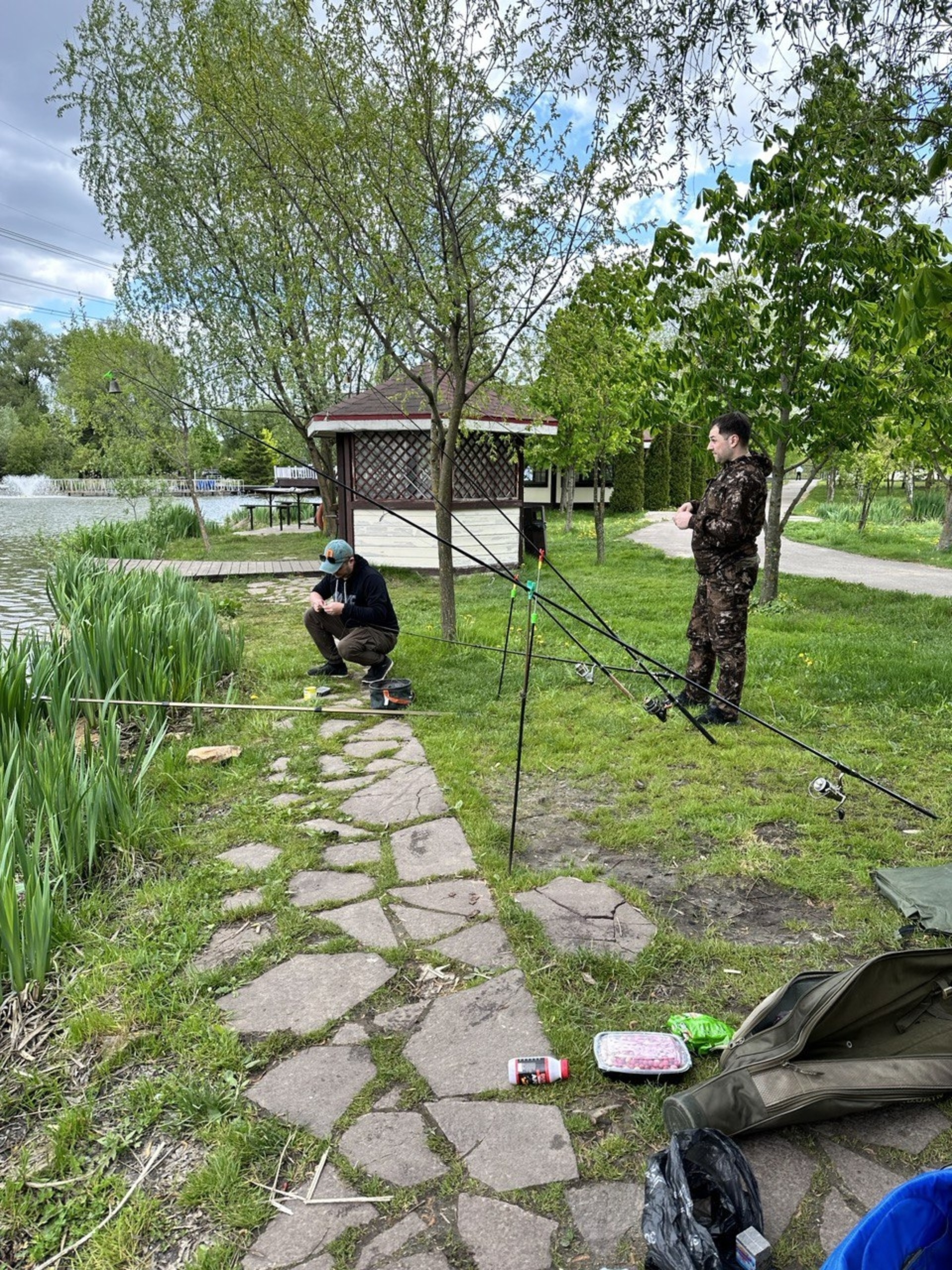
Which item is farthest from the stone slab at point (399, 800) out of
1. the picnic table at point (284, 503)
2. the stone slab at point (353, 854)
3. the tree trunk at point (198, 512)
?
the picnic table at point (284, 503)

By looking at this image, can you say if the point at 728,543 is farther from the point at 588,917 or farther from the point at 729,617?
the point at 588,917

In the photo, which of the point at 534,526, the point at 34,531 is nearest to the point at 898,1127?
the point at 534,526

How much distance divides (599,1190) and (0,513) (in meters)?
31.4

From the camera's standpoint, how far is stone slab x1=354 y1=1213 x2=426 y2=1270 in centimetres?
154

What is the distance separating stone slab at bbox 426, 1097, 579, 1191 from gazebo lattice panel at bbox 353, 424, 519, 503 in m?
10.7

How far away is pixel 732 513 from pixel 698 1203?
3571 mm

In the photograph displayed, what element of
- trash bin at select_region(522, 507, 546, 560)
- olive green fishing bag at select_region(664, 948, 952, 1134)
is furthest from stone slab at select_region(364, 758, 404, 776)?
trash bin at select_region(522, 507, 546, 560)

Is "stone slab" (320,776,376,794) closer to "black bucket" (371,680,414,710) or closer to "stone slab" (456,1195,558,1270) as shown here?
"black bucket" (371,680,414,710)

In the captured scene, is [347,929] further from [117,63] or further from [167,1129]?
[117,63]

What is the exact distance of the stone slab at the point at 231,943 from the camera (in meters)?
2.57

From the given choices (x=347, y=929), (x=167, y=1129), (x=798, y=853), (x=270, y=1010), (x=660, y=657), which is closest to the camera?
(x=167, y=1129)

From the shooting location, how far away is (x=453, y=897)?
295 centimetres

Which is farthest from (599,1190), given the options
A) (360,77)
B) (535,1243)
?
(360,77)

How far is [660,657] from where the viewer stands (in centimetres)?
645
